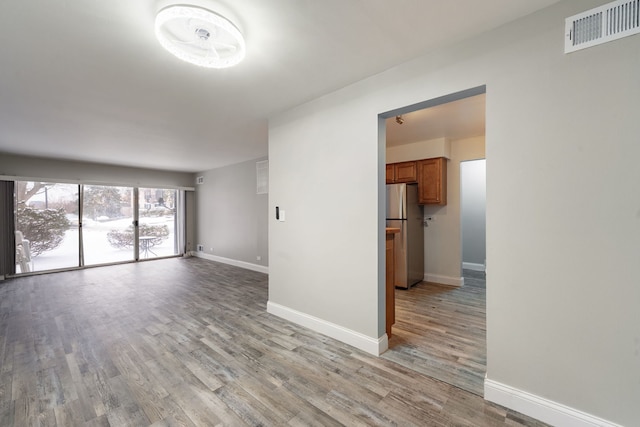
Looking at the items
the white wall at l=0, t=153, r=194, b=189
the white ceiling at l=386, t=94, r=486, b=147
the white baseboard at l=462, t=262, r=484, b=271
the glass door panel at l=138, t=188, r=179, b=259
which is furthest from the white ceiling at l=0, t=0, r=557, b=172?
the white baseboard at l=462, t=262, r=484, b=271

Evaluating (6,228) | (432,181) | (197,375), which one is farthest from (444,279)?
(6,228)

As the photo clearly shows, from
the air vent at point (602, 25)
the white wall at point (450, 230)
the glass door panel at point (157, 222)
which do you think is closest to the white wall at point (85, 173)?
the glass door panel at point (157, 222)

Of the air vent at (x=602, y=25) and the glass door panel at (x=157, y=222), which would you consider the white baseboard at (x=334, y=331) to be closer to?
the air vent at (x=602, y=25)

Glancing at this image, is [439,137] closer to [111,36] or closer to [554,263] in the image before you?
[554,263]

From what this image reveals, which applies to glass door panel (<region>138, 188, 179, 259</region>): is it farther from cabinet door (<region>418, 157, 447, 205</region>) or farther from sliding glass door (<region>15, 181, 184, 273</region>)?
cabinet door (<region>418, 157, 447, 205</region>)

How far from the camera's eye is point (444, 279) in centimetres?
452

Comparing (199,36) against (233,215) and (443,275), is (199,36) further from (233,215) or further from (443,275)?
(233,215)

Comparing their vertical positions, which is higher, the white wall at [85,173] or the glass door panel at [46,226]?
the white wall at [85,173]

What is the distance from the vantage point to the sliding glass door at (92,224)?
5.42 m

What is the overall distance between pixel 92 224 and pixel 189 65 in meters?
6.24

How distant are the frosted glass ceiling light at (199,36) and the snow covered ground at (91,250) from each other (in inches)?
257

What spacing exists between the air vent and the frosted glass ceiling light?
1992mm

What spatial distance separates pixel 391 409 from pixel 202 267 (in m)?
5.64

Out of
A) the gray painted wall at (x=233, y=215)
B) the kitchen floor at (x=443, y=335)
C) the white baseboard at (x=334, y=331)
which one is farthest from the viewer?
the gray painted wall at (x=233, y=215)
